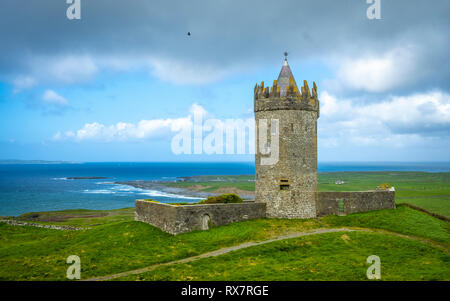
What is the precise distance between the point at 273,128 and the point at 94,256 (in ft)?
53.6

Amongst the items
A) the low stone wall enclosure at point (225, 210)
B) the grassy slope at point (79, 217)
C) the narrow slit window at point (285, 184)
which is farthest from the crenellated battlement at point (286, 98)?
the grassy slope at point (79, 217)

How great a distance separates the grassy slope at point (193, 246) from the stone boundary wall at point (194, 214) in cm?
67

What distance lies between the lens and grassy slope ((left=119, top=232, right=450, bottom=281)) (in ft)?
55.8

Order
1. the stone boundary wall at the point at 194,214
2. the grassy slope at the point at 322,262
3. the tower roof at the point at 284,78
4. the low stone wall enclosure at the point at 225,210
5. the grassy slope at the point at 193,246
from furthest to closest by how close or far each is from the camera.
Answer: the tower roof at the point at 284,78, the low stone wall enclosure at the point at 225,210, the stone boundary wall at the point at 194,214, the grassy slope at the point at 193,246, the grassy slope at the point at 322,262

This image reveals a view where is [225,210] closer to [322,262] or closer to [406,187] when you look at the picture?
[322,262]

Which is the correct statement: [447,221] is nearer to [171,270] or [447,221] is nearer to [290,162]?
[290,162]

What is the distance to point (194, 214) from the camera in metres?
24.4

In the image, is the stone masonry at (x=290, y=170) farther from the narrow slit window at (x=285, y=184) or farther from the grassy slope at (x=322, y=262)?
the grassy slope at (x=322, y=262)

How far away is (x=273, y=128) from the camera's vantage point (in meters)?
28.0

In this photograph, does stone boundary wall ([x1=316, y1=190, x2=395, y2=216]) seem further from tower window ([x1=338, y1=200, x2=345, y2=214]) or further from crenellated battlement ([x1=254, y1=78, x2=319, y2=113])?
crenellated battlement ([x1=254, y1=78, x2=319, y2=113])

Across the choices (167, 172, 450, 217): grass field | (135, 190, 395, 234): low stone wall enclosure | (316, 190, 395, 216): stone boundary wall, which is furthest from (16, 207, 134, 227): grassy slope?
(167, 172, 450, 217): grass field

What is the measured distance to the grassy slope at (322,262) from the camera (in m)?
17.0
